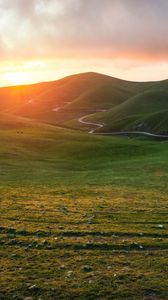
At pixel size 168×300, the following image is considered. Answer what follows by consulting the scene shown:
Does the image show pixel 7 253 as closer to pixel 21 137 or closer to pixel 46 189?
pixel 46 189

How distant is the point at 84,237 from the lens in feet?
69.5

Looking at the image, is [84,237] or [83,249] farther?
[84,237]

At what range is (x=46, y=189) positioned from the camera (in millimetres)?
38344

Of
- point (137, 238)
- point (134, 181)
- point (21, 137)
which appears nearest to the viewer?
point (137, 238)

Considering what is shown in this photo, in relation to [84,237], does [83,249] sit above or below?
below

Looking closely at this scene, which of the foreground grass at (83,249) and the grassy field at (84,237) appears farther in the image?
the grassy field at (84,237)

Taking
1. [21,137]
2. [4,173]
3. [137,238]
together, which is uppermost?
[21,137]

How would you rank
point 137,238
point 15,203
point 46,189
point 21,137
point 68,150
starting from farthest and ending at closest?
point 21,137 → point 68,150 → point 46,189 → point 15,203 → point 137,238

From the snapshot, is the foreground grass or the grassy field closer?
the foreground grass

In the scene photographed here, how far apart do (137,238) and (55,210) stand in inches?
312

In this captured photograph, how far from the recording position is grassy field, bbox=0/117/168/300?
15.5 m

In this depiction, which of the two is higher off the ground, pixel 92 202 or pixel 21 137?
pixel 21 137

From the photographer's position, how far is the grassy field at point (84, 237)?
51.0ft

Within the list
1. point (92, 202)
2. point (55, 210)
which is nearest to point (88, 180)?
point (92, 202)
